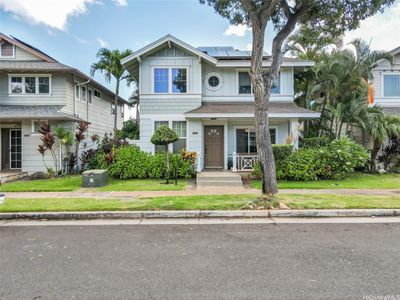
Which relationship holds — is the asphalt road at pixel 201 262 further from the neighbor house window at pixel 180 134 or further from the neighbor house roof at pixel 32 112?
the neighbor house roof at pixel 32 112

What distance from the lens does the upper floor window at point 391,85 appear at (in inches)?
700

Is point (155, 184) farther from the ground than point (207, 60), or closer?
closer

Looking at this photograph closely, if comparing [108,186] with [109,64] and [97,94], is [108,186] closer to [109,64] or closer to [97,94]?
[97,94]

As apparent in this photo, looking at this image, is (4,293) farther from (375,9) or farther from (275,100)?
(275,100)

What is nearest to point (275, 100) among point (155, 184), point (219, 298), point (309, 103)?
point (309, 103)

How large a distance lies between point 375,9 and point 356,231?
768 centimetres

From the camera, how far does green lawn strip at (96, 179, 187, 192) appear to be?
36.1ft

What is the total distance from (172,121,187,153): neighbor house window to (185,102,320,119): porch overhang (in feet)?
3.65

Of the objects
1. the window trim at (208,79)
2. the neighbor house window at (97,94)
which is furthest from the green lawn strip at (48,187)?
the neighbor house window at (97,94)

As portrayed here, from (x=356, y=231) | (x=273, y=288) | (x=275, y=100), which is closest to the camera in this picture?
(x=273, y=288)

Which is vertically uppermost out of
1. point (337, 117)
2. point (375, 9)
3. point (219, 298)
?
point (375, 9)

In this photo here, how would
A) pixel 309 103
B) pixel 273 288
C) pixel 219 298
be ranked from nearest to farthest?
pixel 219 298 < pixel 273 288 < pixel 309 103

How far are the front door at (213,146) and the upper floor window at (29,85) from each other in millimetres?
9199

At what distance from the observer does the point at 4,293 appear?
337cm
